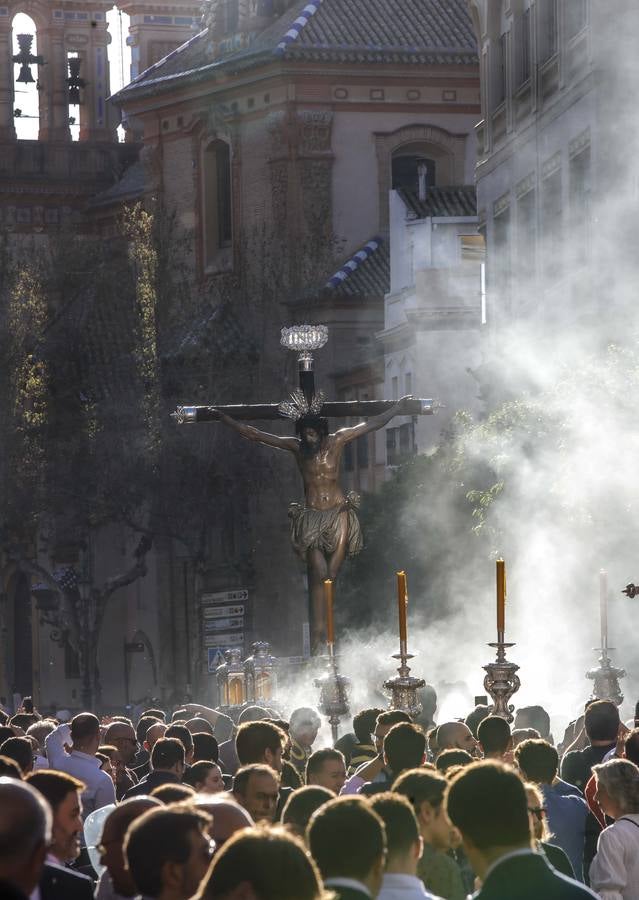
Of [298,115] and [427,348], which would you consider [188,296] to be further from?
[427,348]

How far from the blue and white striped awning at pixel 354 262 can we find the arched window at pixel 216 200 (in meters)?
4.70

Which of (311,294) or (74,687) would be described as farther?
(74,687)

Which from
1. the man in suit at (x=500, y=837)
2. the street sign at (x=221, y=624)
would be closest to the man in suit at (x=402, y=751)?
the man in suit at (x=500, y=837)

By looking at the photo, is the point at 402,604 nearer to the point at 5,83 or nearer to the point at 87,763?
the point at 87,763

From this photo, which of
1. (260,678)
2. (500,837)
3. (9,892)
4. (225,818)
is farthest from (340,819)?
(260,678)

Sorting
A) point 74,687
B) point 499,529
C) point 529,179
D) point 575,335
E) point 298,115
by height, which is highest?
point 298,115

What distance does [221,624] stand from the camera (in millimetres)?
54688

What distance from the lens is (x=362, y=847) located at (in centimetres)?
612

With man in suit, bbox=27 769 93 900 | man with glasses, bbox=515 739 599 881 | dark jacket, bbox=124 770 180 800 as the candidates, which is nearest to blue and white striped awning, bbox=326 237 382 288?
dark jacket, bbox=124 770 180 800

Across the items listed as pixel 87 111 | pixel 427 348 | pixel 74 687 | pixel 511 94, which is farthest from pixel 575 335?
pixel 87 111

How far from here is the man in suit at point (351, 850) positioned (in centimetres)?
612

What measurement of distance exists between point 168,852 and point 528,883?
0.91 meters

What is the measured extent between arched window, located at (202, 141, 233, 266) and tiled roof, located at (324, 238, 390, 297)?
5223 mm

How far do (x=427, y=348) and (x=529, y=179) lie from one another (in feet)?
30.3
